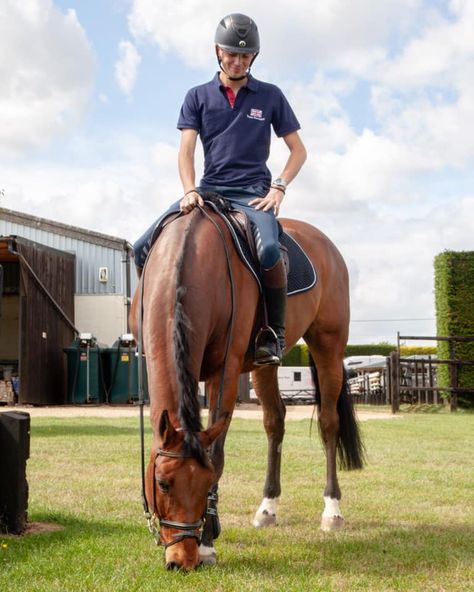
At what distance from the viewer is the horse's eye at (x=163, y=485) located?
357 centimetres

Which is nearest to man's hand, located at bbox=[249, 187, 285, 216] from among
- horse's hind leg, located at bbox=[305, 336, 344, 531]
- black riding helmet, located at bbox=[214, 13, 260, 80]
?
black riding helmet, located at bbox=[214, 13, 260, 80]

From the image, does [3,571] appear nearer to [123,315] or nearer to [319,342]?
[319,342]

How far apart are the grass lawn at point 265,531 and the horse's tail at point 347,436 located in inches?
13.4

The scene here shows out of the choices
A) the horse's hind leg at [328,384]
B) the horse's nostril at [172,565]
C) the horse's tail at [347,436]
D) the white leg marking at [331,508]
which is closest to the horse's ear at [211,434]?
the horse's nostril at [172,565]

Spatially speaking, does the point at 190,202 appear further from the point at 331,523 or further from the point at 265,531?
the point at 331,523

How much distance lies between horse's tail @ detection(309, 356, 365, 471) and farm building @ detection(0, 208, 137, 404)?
58.5 feet

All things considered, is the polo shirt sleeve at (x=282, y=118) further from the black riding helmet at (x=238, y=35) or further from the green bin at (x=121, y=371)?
the green bin at (x=121, y=371)

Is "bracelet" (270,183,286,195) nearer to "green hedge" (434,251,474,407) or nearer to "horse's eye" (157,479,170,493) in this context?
"horse's eye" (157,479,170,493)

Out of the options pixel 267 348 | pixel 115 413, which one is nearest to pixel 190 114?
pixel 267 348

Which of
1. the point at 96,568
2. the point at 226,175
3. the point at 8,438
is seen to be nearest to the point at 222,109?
the point at 226,175

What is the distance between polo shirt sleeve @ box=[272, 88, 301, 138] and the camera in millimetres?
5336

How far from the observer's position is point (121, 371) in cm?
2405

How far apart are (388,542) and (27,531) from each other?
7.31 ft

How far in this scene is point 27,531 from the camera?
16.6 feet
